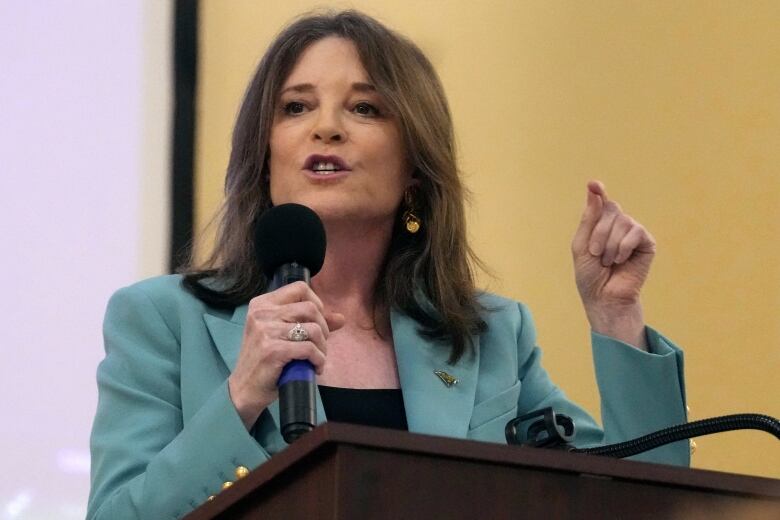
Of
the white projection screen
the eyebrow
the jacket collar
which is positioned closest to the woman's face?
the eyebrow

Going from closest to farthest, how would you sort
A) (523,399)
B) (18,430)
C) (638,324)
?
(638,324) < (523,399) < (18,430)

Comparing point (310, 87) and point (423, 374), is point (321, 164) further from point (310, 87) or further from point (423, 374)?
point (423, 374)

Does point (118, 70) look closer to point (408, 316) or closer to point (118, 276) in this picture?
point (118, 276)

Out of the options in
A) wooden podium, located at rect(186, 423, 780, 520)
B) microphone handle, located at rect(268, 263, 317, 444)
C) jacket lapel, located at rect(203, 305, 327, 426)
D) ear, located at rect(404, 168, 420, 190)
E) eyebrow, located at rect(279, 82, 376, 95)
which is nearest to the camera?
wooden podium, located at rect(186, 423, 780, 520)

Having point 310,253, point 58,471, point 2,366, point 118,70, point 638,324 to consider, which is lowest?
point 58,471

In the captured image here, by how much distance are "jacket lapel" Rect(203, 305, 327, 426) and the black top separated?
0.03 metres

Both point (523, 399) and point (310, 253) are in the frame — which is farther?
point (523, 399)

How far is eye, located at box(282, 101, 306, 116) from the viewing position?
2203 mm

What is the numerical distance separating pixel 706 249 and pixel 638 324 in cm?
112

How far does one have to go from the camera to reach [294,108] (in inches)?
87.1

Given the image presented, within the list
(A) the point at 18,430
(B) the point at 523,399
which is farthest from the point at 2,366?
(B) the point at 523,399

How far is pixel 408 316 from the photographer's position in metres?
2.21

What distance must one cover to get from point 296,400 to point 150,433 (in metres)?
0.50

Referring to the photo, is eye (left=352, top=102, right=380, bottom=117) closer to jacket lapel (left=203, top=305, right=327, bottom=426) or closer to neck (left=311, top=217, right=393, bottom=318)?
neck (left=311, top=217, right=393, bottom=318)
